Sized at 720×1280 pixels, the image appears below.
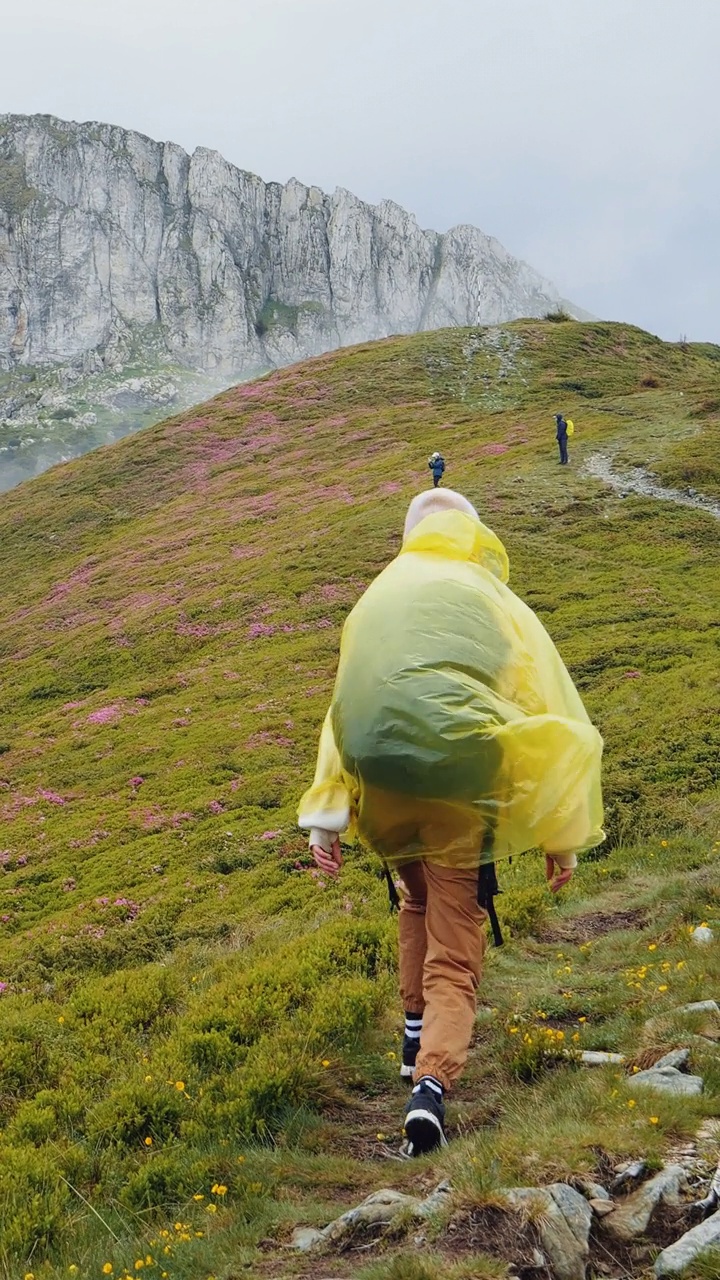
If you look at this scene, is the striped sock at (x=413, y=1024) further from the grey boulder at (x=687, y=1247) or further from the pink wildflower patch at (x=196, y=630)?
the pink wildflower patch at (x=196, y=630)

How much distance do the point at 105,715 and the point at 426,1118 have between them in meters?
21.6

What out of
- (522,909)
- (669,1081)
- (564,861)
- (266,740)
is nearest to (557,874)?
(564,861)

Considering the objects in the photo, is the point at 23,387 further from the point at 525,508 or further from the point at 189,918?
the point at 189,918

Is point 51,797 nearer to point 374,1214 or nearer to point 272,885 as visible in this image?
point 272,885

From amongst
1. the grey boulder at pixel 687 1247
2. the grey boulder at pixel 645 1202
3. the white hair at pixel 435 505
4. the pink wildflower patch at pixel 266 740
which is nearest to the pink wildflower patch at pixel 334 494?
the pink wildflower patch at pixel 266 740

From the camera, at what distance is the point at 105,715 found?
24.0m

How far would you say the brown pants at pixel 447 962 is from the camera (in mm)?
4160

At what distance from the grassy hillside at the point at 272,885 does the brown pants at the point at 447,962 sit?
Answer: 1.33 feet

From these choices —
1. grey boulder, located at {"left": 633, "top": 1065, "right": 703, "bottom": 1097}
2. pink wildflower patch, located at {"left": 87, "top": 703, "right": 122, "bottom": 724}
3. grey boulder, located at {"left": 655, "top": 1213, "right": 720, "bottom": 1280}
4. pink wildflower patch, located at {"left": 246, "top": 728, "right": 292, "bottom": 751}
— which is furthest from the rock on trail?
grey boulder, located at {"left": 655, "top": 1213, "right": 720, "bottom": 1280}

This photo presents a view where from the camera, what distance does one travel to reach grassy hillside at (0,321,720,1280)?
4234 mm

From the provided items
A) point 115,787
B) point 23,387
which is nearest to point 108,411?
point 23,387

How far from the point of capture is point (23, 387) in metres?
194

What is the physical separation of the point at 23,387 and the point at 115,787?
662 feet

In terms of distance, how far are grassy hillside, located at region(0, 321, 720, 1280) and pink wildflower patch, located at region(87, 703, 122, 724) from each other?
0.72 ft
